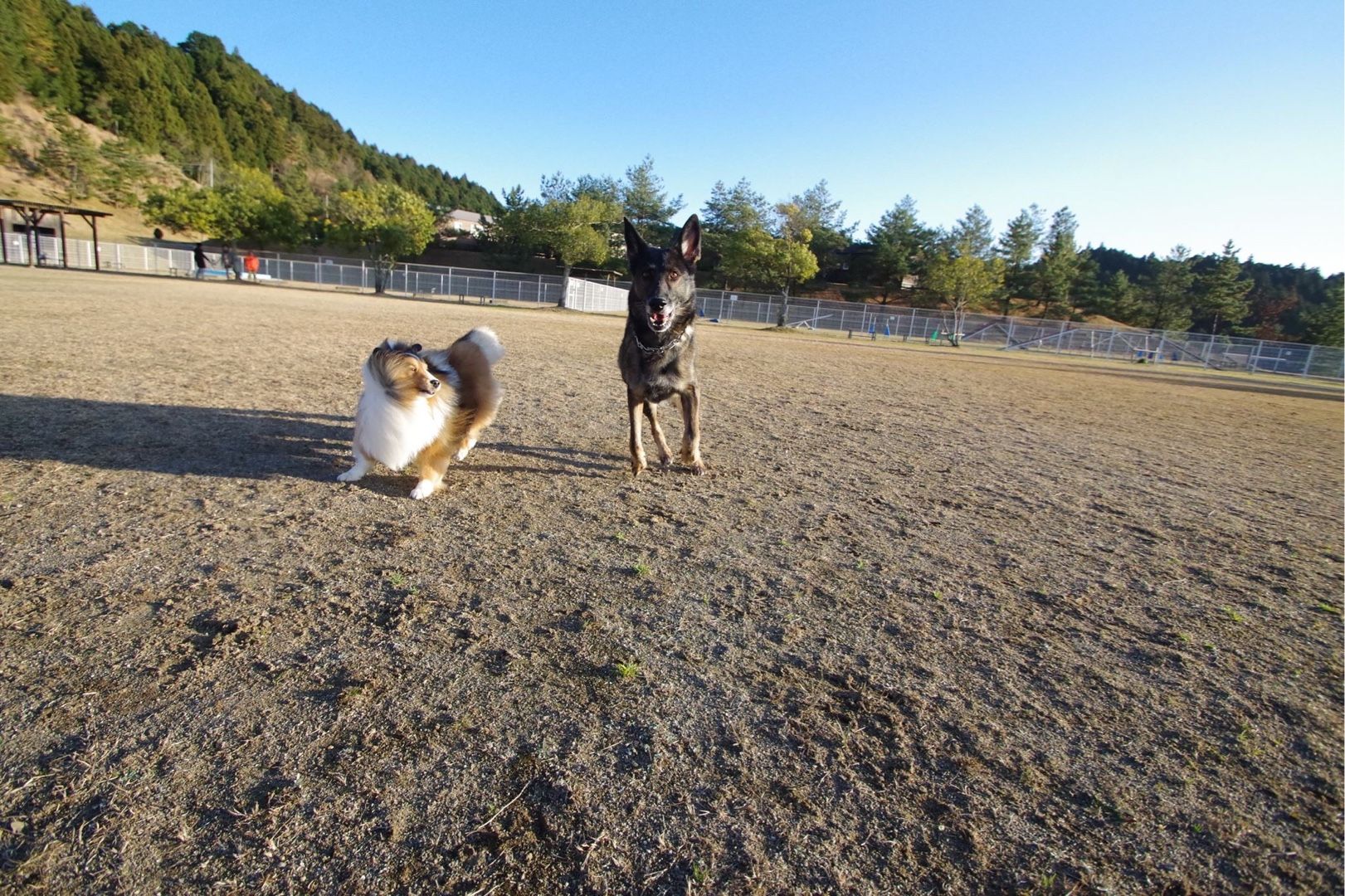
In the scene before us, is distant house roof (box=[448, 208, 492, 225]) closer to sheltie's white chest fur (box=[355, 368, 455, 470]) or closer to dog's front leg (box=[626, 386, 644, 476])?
dog's front leg (box=[626, 386, 644, 476])

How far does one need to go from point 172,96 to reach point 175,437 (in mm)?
115895

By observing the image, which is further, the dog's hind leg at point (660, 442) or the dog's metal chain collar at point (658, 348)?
the dog's hind leg at point (660, 442)

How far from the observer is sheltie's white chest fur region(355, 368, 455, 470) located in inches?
156

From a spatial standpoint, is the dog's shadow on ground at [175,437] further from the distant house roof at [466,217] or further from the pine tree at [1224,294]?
Answer: the distant house roof at [466,217]

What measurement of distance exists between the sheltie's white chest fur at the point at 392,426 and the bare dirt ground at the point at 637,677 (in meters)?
0.31

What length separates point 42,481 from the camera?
148 inches

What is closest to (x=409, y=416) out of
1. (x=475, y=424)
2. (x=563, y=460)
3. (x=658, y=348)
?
(x=475, y=424)

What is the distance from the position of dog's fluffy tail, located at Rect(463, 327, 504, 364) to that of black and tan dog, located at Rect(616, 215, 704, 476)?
1.14 m

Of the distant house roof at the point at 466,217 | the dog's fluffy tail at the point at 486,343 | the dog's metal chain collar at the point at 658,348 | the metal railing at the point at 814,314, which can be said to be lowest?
the dog's fluffy tail at the point at 486,343

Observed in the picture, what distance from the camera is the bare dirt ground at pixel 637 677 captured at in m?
1.54

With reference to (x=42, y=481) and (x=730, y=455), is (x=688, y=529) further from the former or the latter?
(x=42, y=481)

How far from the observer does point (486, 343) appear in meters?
5.28

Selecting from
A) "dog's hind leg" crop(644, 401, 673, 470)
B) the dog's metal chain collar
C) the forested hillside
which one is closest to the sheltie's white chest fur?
the dog's metal chain collar

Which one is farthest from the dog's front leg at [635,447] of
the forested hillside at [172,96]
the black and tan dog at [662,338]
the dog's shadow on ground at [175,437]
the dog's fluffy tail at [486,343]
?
the forested hillside at [172,96]
